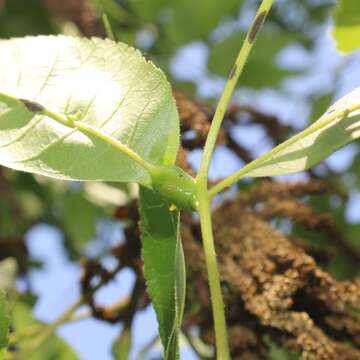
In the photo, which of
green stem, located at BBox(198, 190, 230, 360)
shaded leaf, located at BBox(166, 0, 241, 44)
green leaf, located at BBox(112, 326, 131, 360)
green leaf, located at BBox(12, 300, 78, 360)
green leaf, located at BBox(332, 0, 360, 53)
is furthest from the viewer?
shaded leaf, located at BBox(166, 0, 241, 44)

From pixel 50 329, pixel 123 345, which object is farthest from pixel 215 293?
pixel 50 329

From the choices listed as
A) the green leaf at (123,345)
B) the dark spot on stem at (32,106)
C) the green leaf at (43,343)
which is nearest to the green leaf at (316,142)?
the dark spot on stem at (32,106)

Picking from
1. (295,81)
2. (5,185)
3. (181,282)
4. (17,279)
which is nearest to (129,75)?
(181,282)

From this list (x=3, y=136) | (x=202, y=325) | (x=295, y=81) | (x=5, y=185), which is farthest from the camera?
(x=295, y=81)

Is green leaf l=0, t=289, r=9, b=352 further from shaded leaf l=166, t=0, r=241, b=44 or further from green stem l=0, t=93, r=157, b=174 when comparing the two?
shaded leaf l=166, t=0, r=241, b=44

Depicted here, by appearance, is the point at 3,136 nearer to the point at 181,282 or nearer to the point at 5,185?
the point at 181,282

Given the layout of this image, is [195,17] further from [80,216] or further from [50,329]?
[50,329]

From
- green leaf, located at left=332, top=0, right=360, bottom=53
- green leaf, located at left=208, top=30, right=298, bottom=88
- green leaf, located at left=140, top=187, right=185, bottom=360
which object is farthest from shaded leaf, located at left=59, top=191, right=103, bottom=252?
green leaf, located at left=140, top=187, right=185, bottom=360

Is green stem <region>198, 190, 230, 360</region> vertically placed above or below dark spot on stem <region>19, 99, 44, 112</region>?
below
